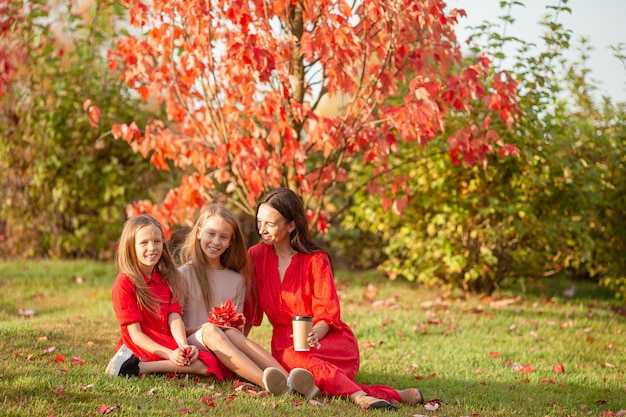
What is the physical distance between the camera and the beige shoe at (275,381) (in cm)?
371

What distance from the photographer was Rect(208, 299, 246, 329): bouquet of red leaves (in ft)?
13.0

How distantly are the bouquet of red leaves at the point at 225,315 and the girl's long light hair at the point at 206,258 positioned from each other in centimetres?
30

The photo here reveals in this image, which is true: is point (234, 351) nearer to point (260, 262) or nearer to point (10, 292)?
point (260, 262)

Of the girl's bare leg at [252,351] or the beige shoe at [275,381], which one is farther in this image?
the girl's bare leg at [252,351]

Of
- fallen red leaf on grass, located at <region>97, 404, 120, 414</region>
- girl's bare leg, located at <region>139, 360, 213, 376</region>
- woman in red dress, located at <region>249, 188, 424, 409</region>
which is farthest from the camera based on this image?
woman in red dress, located at <region>249, 188, 424, 409</region>

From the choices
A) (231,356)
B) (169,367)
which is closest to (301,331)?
(231,356)

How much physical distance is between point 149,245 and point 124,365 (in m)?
0.64

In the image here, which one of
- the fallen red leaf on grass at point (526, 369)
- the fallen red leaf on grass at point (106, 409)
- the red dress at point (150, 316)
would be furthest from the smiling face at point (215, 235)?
the fallen red leaf on grass at point (526, 369)

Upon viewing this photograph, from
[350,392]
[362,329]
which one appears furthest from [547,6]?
[350,392]

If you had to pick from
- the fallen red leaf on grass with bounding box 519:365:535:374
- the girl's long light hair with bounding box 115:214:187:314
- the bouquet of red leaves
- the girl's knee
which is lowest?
the fallen red leaf on grass with bounding box 519:365:535:374

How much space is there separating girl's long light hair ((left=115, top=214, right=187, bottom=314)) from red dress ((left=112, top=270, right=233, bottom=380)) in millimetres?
27

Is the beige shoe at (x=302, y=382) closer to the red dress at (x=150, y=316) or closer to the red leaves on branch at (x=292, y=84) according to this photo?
the red dress at (x=150, y=316)

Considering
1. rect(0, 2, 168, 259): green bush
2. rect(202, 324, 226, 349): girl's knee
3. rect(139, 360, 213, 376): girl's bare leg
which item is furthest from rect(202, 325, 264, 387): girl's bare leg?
rect(0, 2, 168, 259): green bush

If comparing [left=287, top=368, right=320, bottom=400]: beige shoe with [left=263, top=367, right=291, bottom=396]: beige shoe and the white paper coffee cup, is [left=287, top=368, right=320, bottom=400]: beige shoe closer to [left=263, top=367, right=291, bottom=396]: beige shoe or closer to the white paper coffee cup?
[left=263, top=367, right=291, bottom=396]: beige shoe
